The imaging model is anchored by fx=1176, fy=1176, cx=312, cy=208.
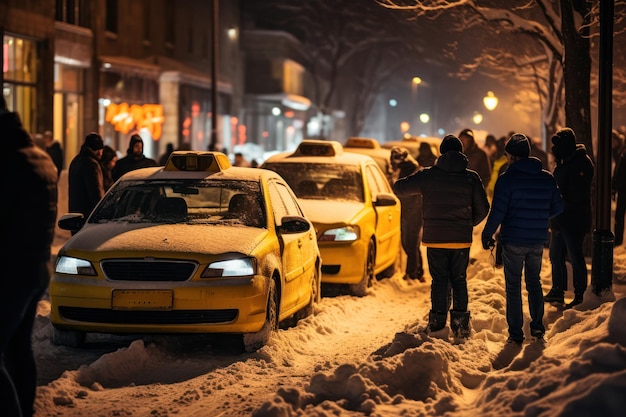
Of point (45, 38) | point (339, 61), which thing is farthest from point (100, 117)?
point (339, 61)

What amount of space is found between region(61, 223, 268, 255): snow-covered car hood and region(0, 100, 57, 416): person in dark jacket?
3284 millimetres

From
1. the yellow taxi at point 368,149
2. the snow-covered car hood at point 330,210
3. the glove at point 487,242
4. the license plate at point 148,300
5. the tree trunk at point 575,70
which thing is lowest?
the license plate at point 148,300

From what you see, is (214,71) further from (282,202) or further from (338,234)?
(282,202)

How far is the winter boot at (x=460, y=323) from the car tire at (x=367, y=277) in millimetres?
3169

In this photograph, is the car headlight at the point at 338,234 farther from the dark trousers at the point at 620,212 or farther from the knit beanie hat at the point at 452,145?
the dark trousers at the point at 620,212

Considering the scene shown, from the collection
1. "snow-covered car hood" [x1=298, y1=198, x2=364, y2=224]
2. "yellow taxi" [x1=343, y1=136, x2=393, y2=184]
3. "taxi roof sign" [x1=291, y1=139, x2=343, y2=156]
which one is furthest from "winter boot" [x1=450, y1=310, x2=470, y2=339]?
"yellow taxi" [x1=343, y1=136, x2=393, y2=184]

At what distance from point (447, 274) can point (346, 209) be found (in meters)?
3.51

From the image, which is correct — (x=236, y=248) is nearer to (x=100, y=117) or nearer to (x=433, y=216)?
(x=433, y=216)

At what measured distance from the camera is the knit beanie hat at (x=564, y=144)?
38.0 feet

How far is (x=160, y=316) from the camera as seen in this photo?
881 centimetres

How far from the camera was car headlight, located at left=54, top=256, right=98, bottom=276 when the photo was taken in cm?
897

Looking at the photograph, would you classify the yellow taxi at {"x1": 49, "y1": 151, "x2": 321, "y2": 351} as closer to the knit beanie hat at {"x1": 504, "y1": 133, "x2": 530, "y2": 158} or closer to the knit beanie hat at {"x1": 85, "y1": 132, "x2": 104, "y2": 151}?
the knit beanie hat at {"x1": 504, "y1": 133, "x2": 530, "y2": 158}

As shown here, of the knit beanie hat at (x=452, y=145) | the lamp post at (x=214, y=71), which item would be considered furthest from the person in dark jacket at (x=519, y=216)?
the lamp post at (x=214, y=71)

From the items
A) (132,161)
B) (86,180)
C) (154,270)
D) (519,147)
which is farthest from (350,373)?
(132,161)
